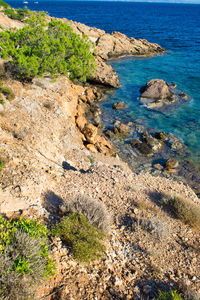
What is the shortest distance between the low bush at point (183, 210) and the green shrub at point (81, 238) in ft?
12.7

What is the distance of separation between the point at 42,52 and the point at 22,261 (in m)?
14.6

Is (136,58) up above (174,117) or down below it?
above

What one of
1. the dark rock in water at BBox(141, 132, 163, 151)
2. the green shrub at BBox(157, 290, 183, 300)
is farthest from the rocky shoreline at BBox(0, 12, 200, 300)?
the dark rock in water at BBox(141, 132, 163, 151)

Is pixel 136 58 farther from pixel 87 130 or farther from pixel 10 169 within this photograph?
pixel 10 169

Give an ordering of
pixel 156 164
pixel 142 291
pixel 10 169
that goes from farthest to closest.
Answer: pixel 156 164 → pixel 10 169 → pixel 142 291

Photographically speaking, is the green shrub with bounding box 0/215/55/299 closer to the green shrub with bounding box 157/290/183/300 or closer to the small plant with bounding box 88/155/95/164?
the green shrub with bounding box 157/290/183/300

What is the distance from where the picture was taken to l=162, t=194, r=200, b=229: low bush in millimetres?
8370

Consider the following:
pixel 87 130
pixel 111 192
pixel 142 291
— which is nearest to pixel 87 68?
pixel 87 130

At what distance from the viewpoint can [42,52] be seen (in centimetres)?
1524

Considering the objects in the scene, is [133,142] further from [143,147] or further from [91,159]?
[91,159]

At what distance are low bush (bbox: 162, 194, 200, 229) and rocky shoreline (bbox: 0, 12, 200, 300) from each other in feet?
0.93

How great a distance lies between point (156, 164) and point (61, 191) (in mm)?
9477

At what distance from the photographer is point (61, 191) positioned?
827cm

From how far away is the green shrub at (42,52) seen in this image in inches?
557
